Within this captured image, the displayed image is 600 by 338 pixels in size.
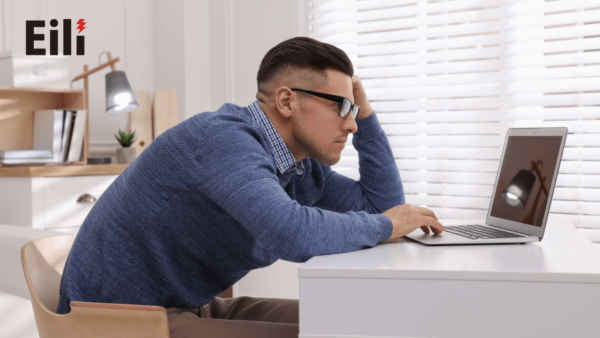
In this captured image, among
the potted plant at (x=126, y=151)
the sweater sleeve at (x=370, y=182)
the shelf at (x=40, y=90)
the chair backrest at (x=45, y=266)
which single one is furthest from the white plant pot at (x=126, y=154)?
the sweater sleeve at (x=370, y=182)

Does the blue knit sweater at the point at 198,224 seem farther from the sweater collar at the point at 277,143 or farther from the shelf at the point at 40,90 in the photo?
the shelf at the point at 40,90

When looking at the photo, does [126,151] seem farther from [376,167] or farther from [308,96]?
[308,96]

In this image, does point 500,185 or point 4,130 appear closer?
point 500,185

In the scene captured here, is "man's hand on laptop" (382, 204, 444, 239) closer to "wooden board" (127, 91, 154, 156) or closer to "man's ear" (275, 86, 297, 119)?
"man's ear" (275, 86, 297, 119)

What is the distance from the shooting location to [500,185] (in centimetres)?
127

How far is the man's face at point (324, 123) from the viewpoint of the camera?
3.61ft

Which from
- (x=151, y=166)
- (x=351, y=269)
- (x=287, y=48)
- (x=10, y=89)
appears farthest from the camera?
(x=10, y=89)

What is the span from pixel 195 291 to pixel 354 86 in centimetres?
66

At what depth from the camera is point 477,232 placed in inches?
44.4

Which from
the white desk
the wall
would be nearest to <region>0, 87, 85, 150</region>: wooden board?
the wall

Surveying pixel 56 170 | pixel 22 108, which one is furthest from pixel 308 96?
pixel 22 108

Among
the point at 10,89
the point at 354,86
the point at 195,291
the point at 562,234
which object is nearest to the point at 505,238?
the point at 562,234

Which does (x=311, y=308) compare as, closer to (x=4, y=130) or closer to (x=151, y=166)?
(x=151, y=166)

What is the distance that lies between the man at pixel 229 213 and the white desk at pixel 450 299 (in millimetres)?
116
